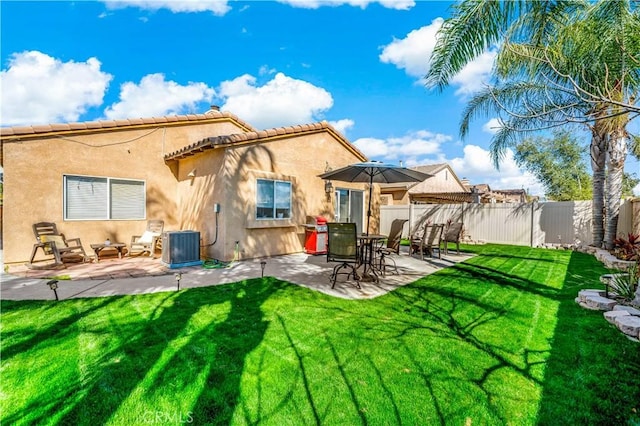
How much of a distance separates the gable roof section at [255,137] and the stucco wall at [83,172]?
84 centimetres

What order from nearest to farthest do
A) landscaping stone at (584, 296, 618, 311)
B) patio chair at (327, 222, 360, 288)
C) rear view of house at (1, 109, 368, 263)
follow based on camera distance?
landscaping stone at (584, 296, 618, 311)
patio chair at (327, 222, 360, 288)
rear view of house at (1, 109, 368, 263)

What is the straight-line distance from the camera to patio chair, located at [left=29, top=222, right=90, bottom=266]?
7.54 m

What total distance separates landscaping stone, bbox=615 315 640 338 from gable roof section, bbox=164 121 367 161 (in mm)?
8837

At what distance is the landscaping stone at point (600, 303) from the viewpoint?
467 cm

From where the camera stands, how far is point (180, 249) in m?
8.26

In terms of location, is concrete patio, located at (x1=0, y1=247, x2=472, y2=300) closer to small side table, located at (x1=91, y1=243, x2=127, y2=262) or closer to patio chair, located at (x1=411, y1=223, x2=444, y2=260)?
small side table, located at (x1=91, y1=243, x2=127, y2=262)

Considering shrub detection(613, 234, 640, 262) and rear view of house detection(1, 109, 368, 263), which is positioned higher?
rear view of house detection(1, 109, 368, 263)

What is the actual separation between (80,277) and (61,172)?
3.67 metres

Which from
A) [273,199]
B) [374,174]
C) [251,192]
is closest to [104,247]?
[251,192]

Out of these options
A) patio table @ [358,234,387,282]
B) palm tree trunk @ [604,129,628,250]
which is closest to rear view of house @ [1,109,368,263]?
patio table @ [358,234,387,282]

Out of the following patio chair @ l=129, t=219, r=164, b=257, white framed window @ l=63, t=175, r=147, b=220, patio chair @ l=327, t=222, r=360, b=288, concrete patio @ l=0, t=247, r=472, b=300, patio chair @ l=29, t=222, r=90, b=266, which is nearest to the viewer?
concrete patio @ l=0, t=247, r=472, b=300

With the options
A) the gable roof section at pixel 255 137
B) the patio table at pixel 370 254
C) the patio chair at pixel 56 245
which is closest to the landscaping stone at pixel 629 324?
the patio table at pixel 370 254

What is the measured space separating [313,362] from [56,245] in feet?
26.8

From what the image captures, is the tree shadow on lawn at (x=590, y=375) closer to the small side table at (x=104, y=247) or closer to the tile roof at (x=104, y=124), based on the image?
the small side table at (x=104, y=247)
